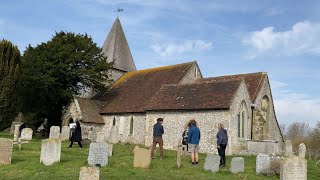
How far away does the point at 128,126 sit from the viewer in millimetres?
32719

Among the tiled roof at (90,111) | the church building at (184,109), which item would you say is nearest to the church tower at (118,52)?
the church building at (184,109)

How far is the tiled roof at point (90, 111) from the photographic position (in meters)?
33.1

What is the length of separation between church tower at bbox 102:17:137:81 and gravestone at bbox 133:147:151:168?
1136 inches

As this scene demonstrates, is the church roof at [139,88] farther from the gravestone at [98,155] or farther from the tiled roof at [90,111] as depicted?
the gravestone at [98,155]

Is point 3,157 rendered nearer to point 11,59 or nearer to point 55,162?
point 55,162

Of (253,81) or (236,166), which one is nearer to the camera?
(236,166)

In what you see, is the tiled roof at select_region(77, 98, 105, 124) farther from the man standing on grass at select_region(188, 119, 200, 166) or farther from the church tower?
the man standing on grass at select_region(188, 119, 200, 166)

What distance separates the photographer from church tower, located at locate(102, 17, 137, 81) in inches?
1749

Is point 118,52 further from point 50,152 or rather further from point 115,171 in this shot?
point 115,171

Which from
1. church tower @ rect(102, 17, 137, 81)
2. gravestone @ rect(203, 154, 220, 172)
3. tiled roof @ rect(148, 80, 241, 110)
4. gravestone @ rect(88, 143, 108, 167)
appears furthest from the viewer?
church tower @ rect(102, 17, 137, 81)

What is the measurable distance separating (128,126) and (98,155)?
58.1ft

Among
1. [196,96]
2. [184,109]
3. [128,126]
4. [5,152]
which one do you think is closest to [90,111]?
[128,126]

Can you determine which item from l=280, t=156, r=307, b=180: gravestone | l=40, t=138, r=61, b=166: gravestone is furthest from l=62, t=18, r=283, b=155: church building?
l=280, t=156, r=307, b=180: gravestone

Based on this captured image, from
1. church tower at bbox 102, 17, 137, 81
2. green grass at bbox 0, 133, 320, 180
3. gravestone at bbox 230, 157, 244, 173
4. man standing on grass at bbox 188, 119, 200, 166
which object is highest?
church tower at bbox 102, 17, 137, 81
